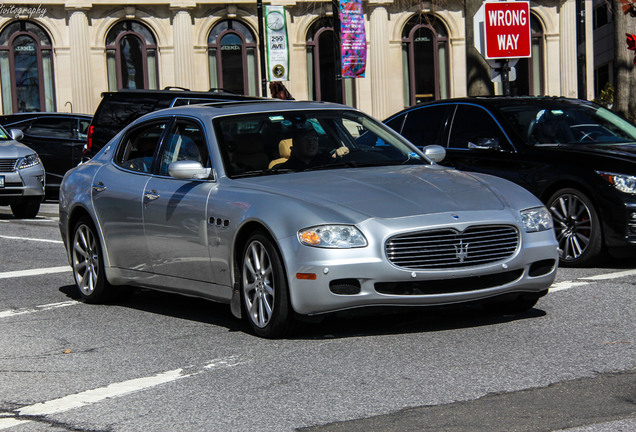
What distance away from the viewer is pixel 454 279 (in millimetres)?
7094

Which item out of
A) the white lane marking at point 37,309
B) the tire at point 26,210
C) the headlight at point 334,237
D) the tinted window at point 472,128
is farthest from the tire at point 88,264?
the tire at point 26,210

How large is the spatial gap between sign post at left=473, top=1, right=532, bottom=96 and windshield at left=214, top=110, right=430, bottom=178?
9122 millimetres

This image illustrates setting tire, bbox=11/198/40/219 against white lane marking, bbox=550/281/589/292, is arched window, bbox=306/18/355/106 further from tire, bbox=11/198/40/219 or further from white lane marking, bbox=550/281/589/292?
white lane marking, bbox=550/281/589/292

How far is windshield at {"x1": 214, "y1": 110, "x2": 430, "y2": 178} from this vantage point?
804 cm

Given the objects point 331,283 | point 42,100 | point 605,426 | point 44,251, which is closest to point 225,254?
point 331,283

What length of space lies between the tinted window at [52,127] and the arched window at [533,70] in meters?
21.9

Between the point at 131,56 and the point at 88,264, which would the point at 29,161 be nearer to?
the point at 88,264

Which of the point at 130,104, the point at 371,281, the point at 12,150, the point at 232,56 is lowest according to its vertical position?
the point at 371,281

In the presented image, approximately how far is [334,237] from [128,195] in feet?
7.92

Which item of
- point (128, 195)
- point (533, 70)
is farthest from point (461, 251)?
point (533, 70)

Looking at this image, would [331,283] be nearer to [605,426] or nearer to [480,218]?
[480,218]

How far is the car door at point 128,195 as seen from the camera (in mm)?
8648

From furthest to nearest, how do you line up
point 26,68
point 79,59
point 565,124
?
1. point 26,68
2. point 79,59
3. point 565,124

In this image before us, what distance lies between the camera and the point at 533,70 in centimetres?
4156
